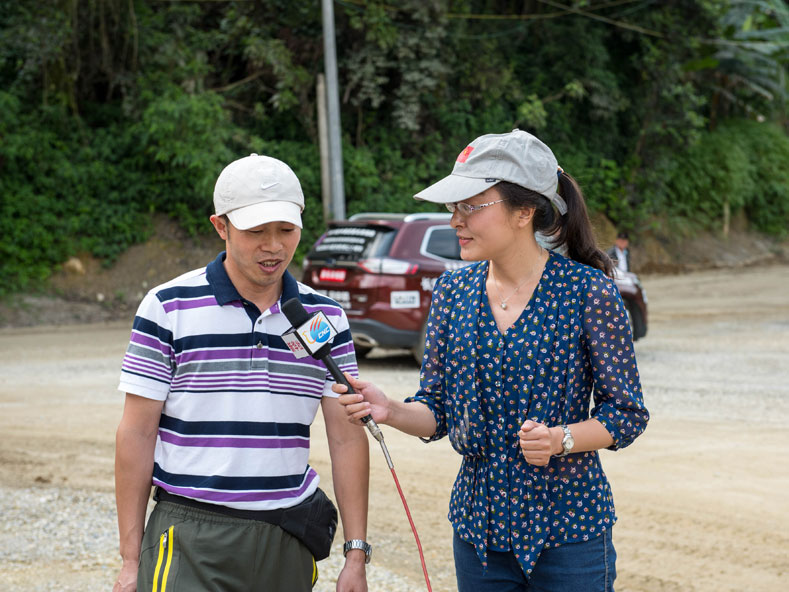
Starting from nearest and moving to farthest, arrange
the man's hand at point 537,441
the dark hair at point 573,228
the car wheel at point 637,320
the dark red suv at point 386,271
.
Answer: the man's hand at point 537,441 → the dark hair at point 573,228 → the dark red suv at point 386,271 → the car wheel at point 637,320

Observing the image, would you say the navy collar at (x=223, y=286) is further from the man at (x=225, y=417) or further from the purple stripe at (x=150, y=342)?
the purple stripe at (x=150, y=342)

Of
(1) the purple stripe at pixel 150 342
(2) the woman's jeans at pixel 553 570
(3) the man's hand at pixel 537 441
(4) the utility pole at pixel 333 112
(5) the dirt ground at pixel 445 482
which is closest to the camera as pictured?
(3) the man's hand at pixel 537 441

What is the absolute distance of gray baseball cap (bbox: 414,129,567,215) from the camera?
8.80 feet

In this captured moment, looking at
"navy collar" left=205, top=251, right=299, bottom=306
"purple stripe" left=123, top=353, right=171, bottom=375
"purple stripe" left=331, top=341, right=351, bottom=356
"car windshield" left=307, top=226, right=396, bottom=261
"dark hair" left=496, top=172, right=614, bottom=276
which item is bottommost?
"car windshield" left=307, top=226, right=396, bottom=261

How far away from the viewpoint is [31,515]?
6473 mm

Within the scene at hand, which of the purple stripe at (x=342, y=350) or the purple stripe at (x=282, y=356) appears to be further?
the purple stripe at (x=342, y=350)

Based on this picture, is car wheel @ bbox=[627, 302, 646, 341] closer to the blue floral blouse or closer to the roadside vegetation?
the roadside vegetation

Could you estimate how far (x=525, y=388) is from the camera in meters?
2.61

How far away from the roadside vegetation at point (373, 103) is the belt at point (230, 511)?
14901mm

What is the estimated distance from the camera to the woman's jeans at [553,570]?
260 cm

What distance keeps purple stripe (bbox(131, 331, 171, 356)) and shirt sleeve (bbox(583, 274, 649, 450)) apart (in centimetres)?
113

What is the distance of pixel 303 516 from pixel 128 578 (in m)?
0.51

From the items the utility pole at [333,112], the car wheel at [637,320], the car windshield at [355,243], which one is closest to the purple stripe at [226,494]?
the car windshield at [355,243]

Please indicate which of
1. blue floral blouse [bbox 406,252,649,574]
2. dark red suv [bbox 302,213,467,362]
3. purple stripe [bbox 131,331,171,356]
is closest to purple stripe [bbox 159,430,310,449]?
purple stripe [bbox 131,331,171,356]
